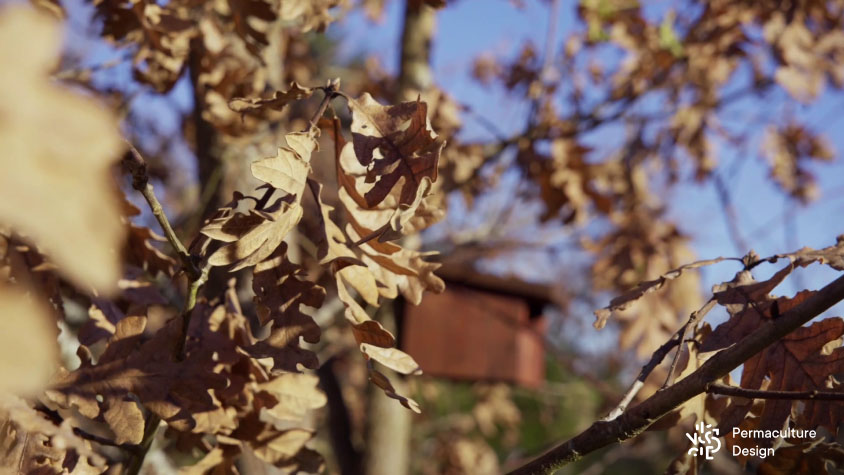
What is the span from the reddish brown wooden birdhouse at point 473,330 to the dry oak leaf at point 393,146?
282 cm

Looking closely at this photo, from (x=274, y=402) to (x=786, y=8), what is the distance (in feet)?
6.99

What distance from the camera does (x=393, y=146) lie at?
0.96 m

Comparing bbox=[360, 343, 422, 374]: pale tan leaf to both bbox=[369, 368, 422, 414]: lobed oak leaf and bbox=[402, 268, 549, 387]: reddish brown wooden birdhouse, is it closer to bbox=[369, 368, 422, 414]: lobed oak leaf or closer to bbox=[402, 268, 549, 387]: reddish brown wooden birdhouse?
bbox=[369, 368, 422, 414]: lobed oak leaf

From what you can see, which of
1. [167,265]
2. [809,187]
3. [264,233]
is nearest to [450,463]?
[809,187]

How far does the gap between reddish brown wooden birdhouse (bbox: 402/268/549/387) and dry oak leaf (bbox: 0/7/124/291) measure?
343cm

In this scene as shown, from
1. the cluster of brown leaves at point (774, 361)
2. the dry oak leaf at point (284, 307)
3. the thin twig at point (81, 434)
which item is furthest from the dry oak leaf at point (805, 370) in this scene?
the thin twig at point (81, 434)

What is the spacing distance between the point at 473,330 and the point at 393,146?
3336mm

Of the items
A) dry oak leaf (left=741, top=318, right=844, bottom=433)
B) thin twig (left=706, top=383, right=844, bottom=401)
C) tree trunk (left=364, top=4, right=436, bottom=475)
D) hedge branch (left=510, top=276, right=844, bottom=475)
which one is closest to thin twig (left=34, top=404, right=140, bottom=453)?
hedge branch (left=510, top=276, right=844, bottom=475)

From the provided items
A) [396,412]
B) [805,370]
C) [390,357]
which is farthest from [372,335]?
[396,412]

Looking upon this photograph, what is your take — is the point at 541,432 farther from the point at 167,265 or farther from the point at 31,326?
the point at 31,326
